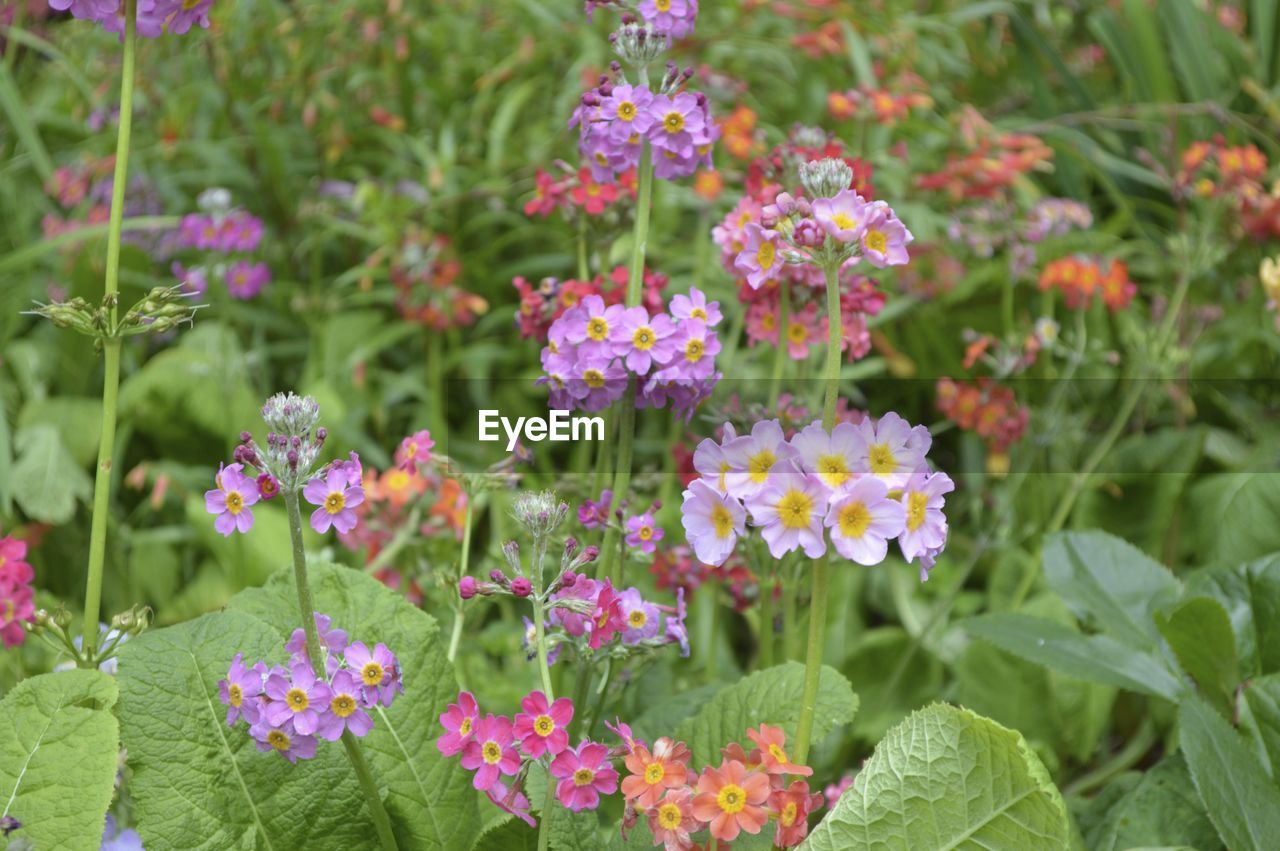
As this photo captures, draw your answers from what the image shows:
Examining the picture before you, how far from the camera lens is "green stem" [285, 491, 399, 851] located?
1112 mm

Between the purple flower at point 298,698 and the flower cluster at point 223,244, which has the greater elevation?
the flower cluster at point 223,244

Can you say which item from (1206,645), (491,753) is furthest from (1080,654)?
(491,753)

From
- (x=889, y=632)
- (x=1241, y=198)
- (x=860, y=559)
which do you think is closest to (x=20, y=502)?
(x=889, y=632)

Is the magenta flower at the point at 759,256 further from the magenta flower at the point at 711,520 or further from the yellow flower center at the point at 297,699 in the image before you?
the yellow flower center at the point at 297,699

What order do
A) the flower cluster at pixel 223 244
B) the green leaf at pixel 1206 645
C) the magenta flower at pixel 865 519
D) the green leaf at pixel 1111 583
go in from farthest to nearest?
the flower cluster at pixel 223 244, the green leaf at pixel 1111 583, the green leaf at pixel 1206 645, the magenta flower at pixel 865 519

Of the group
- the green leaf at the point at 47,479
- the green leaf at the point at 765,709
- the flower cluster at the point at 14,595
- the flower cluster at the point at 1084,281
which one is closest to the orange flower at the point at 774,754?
the green leaf at the point at 765,709

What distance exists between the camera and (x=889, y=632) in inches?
89.2

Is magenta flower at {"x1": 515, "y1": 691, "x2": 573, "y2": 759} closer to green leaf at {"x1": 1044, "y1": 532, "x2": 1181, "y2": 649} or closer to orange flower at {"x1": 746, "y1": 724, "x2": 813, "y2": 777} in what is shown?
orange flower at {"x1": 746, "y1": 724, "x2": 813, "y2": 777}

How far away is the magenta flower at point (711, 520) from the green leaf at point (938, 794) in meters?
0.28

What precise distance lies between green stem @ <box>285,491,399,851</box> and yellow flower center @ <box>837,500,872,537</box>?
1.56 feet

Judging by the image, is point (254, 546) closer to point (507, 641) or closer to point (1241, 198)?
point (507, 641)

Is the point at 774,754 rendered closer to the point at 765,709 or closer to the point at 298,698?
the point at 765,709

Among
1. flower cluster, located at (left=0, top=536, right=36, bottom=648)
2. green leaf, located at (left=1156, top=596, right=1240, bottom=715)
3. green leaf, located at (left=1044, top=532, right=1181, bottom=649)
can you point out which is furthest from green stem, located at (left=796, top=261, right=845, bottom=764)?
flower cluster, located at (left=0, top=536, right=36, bottom=648)

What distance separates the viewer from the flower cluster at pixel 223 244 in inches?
106
